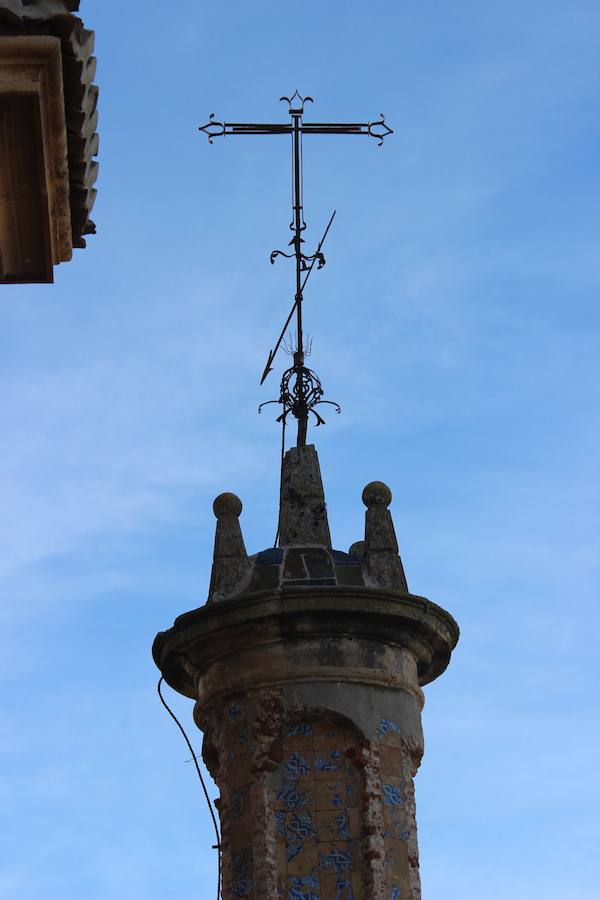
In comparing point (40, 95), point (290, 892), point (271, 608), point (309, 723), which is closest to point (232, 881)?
point (290, 892)

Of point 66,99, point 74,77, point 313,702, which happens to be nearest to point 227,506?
point 313,702

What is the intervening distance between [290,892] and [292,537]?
297 centimetres

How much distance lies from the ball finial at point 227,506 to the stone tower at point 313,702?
93mm

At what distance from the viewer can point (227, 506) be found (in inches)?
511

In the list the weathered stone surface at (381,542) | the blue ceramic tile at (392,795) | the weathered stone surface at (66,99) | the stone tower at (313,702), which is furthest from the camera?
the weathered stone surface at (381,542)

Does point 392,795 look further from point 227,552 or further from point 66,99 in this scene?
point 66,99

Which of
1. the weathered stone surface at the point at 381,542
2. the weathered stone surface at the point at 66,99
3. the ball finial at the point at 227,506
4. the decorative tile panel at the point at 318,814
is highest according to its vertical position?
the ball finial at the point at 227,506

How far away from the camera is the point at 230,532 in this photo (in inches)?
506

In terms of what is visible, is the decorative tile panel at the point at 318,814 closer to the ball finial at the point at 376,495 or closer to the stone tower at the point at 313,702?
the stone tower at the point at 313,702

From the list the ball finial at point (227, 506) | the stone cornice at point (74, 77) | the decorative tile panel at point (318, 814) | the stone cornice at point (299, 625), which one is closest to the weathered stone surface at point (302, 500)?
the ball finial at point (227, 506)

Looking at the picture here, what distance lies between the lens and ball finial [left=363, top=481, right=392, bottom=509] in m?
12.8

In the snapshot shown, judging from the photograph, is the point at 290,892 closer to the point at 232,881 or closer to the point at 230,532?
the point at 232,881

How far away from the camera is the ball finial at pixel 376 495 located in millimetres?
12758

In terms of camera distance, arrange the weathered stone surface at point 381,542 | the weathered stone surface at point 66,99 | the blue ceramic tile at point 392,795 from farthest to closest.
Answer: the weathered stone surface at point 381,542, the blue ceramic tile at point 392,795, the weathered stone surface at point 66,99
